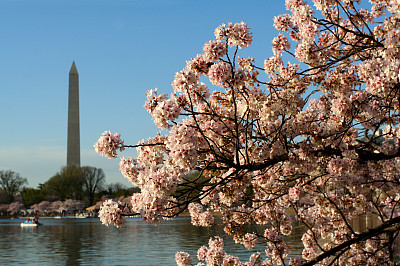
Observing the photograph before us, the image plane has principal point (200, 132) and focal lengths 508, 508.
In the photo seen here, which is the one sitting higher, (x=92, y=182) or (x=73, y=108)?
(x=73, y=108)

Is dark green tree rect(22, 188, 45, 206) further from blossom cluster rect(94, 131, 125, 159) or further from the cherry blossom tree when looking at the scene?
blossom cluster rect(94, 131, 125, 159)

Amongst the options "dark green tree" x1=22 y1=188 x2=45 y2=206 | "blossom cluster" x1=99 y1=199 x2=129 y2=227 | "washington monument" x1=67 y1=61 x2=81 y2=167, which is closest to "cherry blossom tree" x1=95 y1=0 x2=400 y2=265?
"blossom cluster" x1=99 y1=199 x2=129 y2=227

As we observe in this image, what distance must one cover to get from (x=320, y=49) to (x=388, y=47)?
1.60 metres

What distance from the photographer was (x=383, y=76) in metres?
5.43

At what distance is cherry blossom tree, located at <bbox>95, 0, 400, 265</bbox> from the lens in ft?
17.5

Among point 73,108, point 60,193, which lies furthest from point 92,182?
point 73,108

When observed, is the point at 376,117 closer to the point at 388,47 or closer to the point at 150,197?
the point at 388,47

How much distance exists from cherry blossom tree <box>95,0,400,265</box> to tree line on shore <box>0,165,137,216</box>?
8982 cm

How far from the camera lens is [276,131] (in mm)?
5867

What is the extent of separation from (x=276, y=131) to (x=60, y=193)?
100 m

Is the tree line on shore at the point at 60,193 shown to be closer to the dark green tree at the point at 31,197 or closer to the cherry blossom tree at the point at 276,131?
the dark green tree at the point at 31,197

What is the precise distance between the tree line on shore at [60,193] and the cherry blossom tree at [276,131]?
89.8 meters

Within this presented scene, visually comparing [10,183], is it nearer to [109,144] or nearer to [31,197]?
[31,197]

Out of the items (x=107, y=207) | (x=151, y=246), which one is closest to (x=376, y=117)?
(x=107, y=207)
